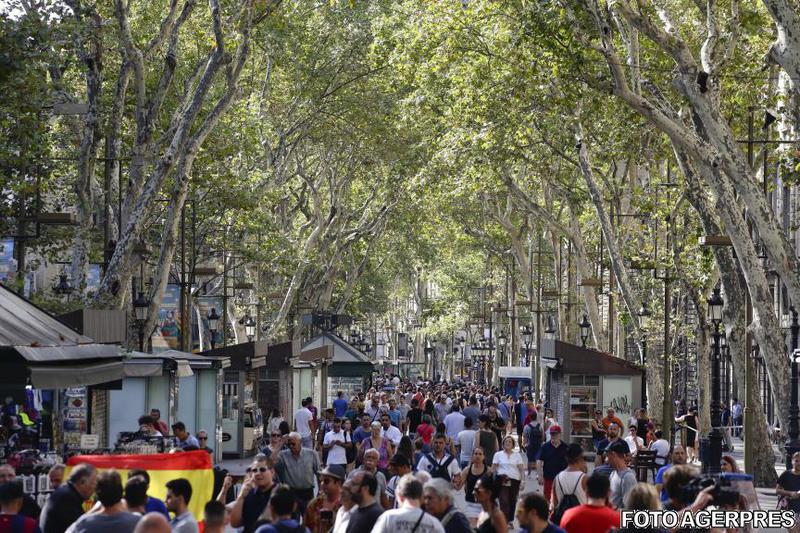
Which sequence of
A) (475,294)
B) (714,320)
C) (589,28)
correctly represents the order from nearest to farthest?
(589,28), (714,320), (475,294)

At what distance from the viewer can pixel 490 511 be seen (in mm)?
10086

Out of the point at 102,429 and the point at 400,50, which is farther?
the point at 400,50

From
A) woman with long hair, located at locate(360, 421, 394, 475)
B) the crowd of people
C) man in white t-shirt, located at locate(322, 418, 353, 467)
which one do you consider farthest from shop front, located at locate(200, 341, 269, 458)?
the crowd of people

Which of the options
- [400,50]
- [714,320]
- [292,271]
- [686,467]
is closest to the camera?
[686,467]

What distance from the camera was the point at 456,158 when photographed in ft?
105

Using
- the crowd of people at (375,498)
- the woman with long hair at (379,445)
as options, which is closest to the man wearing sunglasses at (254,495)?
the crowd of people at (375,498)

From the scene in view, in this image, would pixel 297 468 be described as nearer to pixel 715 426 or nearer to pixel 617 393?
pixel 715 426

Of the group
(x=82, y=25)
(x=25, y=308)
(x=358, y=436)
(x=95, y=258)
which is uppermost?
(x=82, y=25)

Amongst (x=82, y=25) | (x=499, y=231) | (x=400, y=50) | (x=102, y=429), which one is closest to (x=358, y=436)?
(x=102, y=429)

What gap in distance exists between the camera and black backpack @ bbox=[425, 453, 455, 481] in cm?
1414

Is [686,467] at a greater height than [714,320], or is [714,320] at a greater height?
[714,320]

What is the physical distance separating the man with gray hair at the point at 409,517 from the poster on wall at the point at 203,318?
1467 inches

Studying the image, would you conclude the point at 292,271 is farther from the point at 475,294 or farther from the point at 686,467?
the point at 475,294

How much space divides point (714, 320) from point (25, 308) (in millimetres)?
14696
